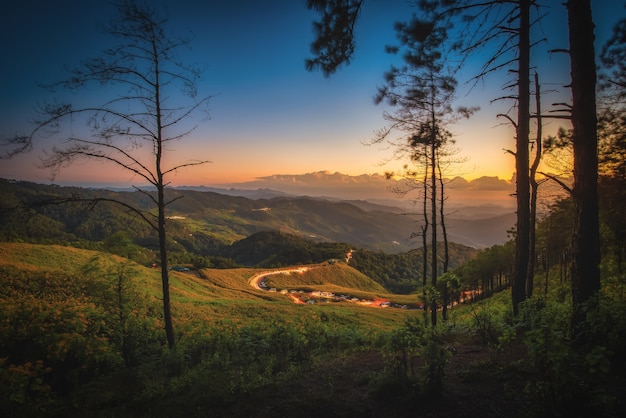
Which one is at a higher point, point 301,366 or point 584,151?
point 584,151

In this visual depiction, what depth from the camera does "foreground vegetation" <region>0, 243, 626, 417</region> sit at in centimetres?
448

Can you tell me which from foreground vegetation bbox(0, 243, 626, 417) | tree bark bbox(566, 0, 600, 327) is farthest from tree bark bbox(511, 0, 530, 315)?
tree bark bbox(566, 0, 600, 327)

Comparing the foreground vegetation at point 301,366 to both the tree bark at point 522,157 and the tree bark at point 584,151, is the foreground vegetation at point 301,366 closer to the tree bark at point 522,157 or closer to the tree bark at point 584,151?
the tree bark at point 584,151

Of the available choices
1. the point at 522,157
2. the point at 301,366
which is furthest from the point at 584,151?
the point at 301,366

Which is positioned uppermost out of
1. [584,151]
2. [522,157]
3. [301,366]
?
[522,157]

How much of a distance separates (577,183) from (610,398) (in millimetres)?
5062

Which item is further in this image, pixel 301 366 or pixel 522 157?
pixel 522 157

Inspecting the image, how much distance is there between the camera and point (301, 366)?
8.71 metres

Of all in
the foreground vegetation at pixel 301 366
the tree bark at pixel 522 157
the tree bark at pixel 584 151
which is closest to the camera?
the foreground vegetation at pixel 301 366

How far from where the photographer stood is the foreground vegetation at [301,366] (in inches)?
177

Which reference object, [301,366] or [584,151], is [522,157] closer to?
[584,151]

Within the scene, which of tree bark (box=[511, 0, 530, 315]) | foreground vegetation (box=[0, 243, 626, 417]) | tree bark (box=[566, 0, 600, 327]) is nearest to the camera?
foreground vegetation (box=[0, 243, 626, 417])

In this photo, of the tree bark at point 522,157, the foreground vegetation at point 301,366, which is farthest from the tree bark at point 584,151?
the tree bark at point 522,157

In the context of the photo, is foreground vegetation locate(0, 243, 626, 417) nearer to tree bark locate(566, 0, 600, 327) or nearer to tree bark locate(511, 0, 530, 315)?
tree bark locate(566, 0, 600, 327)
